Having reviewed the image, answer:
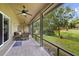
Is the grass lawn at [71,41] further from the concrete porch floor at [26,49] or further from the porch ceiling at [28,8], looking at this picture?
the porch ceiling at [28,8]

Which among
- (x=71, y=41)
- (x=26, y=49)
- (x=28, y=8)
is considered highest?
(x=28, y=8)

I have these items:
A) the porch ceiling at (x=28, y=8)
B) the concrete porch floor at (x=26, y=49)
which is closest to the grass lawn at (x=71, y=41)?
the concrete porch floor at (x=26, y=49)

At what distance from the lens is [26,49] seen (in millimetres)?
2984

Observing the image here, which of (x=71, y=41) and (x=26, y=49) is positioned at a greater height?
(x=71, y=41)

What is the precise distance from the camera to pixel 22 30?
121 inches

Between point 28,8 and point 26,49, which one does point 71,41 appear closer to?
point 26,49

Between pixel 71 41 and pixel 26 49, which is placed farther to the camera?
pixel 26 49

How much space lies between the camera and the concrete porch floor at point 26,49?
9.49ft

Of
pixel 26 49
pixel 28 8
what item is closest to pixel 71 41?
pixel 26 49

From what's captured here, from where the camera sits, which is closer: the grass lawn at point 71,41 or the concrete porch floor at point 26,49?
the grass lawn at point 71,41

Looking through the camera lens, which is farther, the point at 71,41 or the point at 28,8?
the point at 28,8

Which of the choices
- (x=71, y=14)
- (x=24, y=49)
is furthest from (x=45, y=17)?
(x=24, y=49)

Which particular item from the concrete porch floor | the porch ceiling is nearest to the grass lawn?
the concrete porch floor

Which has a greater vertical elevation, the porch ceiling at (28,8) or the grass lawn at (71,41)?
the porch ceiling at (28,8)
